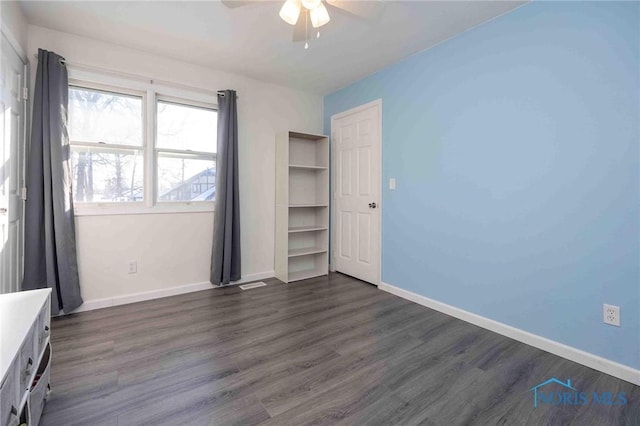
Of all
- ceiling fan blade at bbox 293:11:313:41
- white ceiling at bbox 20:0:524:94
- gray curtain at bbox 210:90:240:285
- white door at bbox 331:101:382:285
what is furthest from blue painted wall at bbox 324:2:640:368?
gray curtain at bbox 210:90:240:285

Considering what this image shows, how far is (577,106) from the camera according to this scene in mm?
1922

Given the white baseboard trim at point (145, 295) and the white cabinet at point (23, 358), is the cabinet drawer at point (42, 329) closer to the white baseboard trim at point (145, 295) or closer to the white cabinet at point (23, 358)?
the white cabinet at point (23, 358)

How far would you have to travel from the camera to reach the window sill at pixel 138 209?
268 cm

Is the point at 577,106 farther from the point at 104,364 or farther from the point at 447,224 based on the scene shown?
the point at 104,364

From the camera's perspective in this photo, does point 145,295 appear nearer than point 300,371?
No

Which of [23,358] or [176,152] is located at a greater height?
[176,152]

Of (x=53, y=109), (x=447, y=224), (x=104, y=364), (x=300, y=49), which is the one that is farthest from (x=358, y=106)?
(x=104, y=364)

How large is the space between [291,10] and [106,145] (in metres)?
2.21

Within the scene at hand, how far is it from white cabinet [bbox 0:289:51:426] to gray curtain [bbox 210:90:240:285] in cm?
174

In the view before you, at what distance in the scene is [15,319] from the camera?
1.19 metres

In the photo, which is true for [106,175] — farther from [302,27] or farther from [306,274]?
[306,274]

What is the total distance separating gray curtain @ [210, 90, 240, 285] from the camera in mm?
3229

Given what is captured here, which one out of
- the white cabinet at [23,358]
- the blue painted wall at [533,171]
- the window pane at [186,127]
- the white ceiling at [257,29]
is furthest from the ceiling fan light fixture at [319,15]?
the white cabinet at [23,358]

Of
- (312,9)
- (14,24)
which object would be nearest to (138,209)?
(14,24)
